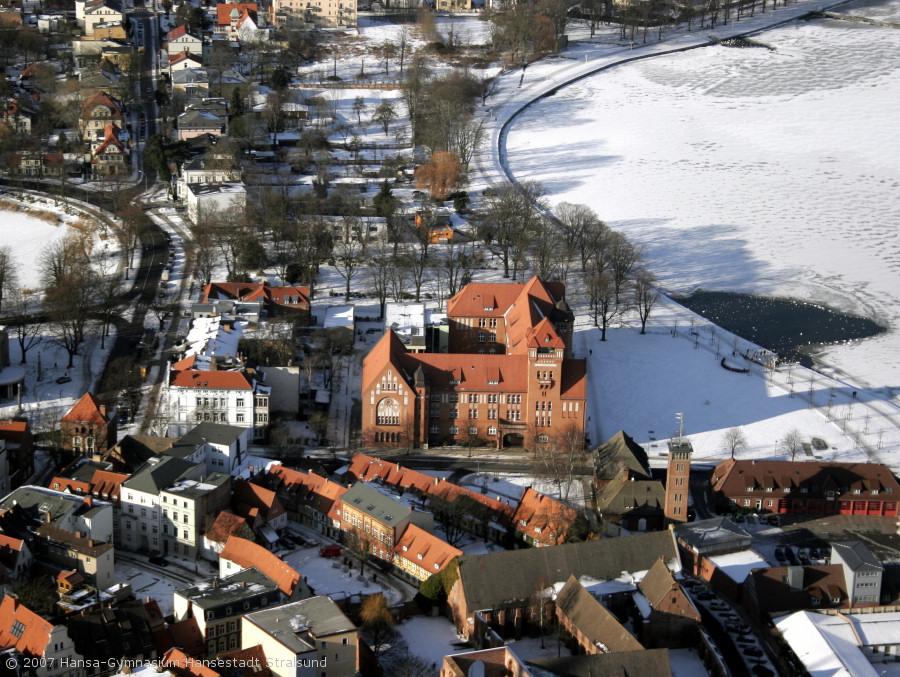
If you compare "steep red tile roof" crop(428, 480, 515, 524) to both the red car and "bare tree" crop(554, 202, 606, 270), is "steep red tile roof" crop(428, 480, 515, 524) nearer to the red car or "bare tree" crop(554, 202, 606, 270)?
the red car

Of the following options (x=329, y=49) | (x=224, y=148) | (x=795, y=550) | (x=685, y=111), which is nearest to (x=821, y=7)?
(x=685, y=111)

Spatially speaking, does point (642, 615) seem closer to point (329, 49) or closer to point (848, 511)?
point (848, 511)

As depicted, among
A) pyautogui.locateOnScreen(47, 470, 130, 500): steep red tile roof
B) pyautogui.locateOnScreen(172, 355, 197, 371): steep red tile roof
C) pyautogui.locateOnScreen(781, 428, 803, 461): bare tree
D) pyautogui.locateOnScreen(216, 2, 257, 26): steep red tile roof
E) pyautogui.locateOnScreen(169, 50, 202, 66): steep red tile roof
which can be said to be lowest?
pyautogui.locateOnScreen(781, 428, 803, 461): bare tree

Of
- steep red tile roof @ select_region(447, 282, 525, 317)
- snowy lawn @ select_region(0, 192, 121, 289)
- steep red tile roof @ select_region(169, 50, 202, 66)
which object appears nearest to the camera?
steep red tile roof @ select_region(447, 282, 525, 317)

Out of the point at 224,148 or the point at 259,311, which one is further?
the point at 224,148

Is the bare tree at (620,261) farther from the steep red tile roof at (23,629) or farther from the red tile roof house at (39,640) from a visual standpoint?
the red tile roof house at (39,640)

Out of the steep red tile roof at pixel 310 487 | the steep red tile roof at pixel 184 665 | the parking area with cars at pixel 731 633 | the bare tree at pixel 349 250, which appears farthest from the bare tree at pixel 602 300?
the steep red tile roof at pixel 184 665

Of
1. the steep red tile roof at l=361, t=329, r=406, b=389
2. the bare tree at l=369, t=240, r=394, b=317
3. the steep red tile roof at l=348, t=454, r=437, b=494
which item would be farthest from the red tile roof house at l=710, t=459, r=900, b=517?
the bare tree at l=369, t=240, r=394, b=317
